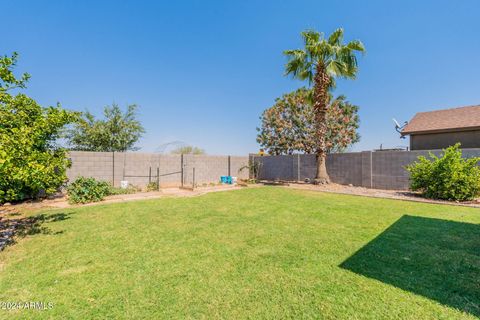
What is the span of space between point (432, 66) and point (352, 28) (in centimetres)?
441

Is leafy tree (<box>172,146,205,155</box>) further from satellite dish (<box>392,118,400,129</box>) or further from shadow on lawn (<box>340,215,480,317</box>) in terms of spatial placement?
shadow on lawn (<box>340,215,480,317</box>)

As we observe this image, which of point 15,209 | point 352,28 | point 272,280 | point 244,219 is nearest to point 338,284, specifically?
point 272,280

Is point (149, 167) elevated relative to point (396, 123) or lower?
lower

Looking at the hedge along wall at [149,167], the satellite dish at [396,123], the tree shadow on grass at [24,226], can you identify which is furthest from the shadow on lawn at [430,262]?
the satellite dish at [396,123]

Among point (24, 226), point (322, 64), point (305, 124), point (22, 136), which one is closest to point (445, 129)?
point (322, 64)

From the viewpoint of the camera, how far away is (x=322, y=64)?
10859 mm

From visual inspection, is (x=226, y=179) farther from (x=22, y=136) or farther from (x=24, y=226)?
(x=22, y=136)

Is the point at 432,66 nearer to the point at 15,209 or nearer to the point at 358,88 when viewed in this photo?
the point at 358,88

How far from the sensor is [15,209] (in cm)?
645

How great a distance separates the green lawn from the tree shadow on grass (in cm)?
20

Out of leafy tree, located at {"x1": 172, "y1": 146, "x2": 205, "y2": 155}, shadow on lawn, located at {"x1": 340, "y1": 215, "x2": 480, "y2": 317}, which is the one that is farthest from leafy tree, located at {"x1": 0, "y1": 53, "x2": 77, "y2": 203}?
leafy tree, located at {"x1": 172, "y1": 146, "x2": 205, "y2": 155}

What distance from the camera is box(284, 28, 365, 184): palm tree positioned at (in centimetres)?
1055

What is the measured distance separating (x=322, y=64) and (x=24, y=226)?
1253cm

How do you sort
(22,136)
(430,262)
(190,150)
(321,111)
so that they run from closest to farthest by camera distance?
(430,262)
(22,136)
(321,111)
(190,150)
